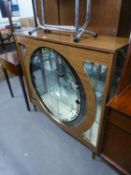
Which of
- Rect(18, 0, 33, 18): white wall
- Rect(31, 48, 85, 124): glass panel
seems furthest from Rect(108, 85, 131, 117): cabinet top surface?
Rect(18, 0, 33, 18): white wall

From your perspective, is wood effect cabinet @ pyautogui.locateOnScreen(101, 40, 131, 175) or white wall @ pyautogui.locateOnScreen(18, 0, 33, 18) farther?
white wall @ pyautogui.locateOnScreen(18, 0, 33, 18)

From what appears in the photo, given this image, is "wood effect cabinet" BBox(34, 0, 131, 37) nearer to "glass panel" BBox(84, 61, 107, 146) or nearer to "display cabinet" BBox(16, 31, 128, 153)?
"display cabinet" BBox(16, 31, 128, 153)

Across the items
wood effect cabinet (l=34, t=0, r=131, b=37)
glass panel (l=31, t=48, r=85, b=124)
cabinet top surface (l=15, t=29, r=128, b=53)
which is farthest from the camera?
glass panel (l=31, t=48, r=85, b=124)

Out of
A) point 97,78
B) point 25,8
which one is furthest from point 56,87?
point 25,8

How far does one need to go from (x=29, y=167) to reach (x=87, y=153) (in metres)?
0.55

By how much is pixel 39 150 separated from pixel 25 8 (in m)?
3.86

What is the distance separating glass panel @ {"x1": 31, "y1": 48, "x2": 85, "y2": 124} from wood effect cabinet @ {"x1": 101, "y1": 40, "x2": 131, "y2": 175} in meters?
0.27

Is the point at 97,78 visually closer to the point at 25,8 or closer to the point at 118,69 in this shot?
the point at 118,69

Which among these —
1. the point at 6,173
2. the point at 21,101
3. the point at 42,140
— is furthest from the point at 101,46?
the point at 21,101

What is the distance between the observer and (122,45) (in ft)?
2.33

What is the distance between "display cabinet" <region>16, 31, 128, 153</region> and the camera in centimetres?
77

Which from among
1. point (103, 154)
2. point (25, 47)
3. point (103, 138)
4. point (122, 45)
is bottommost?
point (103, 154)

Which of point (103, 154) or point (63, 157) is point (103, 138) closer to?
point (103, 154)

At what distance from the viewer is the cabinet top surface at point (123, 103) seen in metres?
0.74
